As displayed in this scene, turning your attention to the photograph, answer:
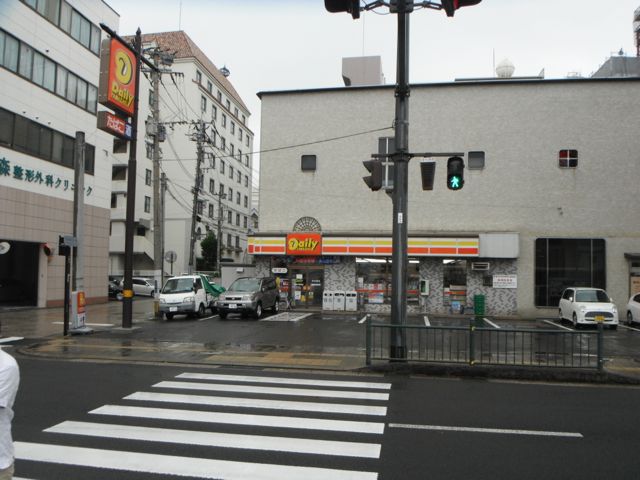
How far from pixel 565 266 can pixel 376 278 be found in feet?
29.0

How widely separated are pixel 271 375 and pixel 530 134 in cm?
2010

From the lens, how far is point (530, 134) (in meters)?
25.2

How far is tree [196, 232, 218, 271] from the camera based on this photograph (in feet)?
160

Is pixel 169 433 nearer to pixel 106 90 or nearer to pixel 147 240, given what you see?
pixel 106 90

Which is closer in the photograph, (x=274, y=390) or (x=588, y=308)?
(x=274, y=390)

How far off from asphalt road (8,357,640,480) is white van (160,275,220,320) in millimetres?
11533

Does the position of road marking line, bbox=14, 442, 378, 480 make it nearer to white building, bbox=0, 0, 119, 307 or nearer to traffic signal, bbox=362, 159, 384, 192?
traffic signal, bbox=362, 159, 384, 192

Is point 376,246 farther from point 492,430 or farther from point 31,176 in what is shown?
point 492,430

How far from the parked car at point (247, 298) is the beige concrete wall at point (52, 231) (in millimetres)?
9035

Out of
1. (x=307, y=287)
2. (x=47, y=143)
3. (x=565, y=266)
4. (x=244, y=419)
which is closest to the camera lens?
(x=244, y=419)

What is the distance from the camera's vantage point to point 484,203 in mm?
25281

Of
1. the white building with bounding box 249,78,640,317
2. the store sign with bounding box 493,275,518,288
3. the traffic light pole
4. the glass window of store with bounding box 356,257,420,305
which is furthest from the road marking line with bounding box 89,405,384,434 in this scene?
the store sign with bounding box 493,275,518,288

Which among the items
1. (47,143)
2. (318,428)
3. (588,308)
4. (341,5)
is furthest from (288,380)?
(47,143)

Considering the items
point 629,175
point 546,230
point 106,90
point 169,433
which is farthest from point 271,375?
point 629,175
